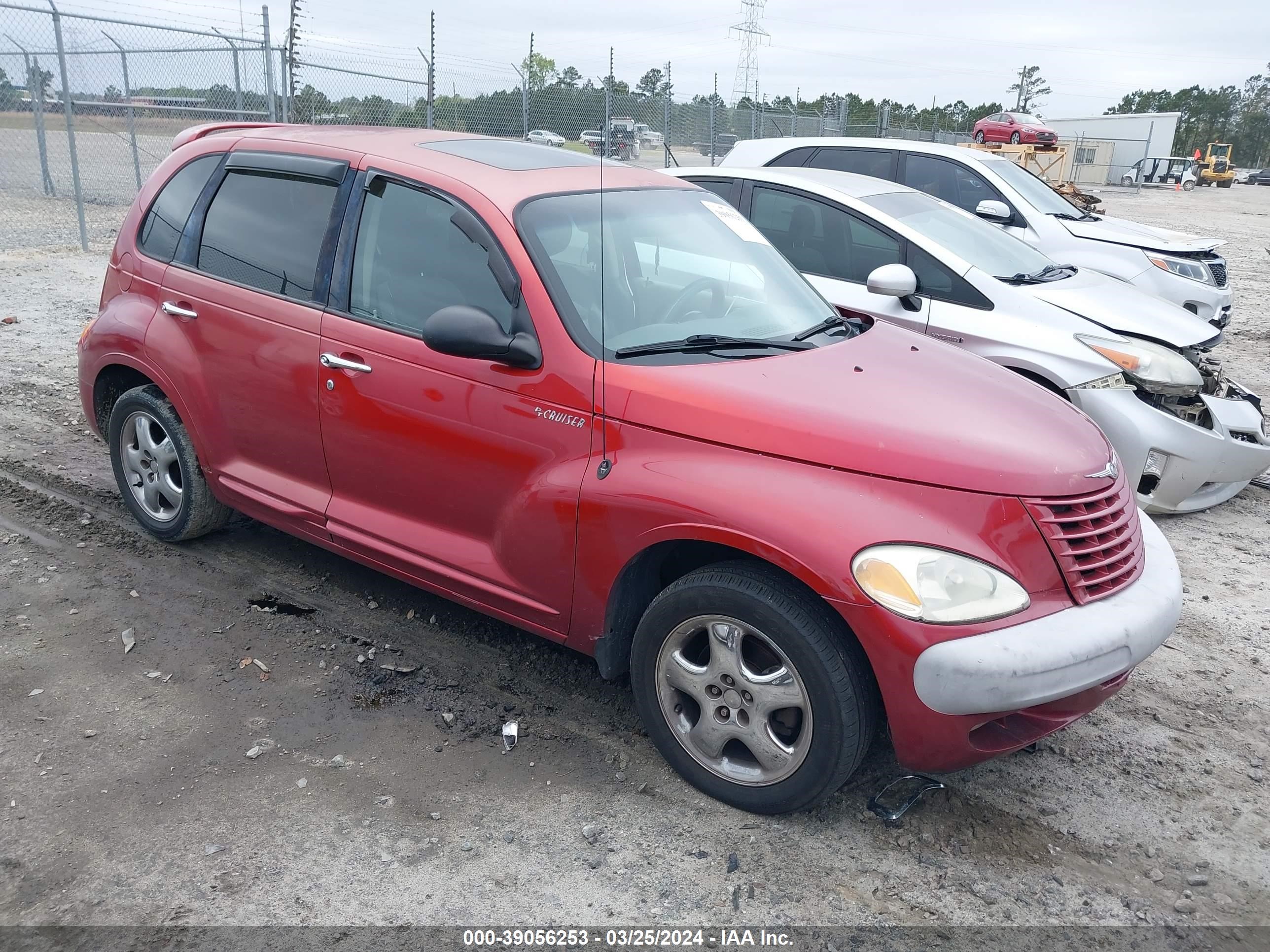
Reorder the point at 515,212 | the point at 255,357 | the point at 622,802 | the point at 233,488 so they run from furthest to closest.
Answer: the point at 233,488, the point at 255,357, the point at 515,212, the point at 622,802

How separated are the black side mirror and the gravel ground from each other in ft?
4.26

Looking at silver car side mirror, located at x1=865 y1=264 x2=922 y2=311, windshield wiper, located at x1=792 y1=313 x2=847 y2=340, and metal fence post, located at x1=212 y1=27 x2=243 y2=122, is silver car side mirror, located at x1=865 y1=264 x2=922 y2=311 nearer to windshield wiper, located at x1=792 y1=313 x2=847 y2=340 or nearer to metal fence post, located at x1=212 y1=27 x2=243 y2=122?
windshield wiper, located at x1=792 y1=313 x2=847 y2=340

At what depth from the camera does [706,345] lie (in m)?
3.26

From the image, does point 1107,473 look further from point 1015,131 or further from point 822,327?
point 1015,131

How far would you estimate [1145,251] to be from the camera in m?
9.23

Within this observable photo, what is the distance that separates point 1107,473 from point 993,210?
19.6 ft

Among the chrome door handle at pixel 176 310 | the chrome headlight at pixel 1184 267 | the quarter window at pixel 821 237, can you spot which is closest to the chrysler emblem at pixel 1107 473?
the quarter window at pixel 821 237

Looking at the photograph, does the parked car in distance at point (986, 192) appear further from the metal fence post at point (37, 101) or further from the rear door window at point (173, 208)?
the metal fence post at point (37, 101)

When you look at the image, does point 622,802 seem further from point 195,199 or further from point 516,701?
point 195,199

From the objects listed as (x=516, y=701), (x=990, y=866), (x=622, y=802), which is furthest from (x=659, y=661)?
(x=990, y=866)

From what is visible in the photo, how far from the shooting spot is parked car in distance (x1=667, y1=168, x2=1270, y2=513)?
16.9 feet

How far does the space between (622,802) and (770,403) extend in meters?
1.33

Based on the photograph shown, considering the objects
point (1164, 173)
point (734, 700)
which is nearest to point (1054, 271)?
point (734, 700)

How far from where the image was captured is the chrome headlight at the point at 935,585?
2.58 meters
